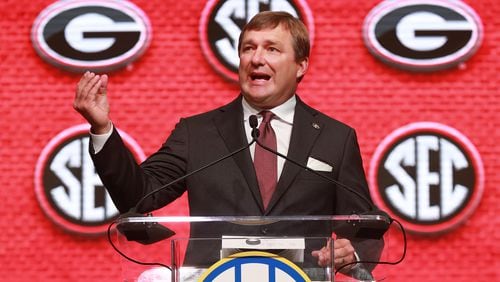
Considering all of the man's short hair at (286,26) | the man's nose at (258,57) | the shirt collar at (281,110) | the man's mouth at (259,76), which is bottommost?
the shirt collar at (281,110)

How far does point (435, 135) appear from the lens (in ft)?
9.85

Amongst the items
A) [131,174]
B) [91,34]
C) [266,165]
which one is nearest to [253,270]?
[131,174]

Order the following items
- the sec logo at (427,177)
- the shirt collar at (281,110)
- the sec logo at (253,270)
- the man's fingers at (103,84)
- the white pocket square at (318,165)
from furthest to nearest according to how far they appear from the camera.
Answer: the sec logo at (427,177)
the shirt collar at (281,110)
the white pocket square at (318,165)
the man's fingers at (103,84)
the sec logo at (253,270)

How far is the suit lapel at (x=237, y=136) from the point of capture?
2045 millimetres

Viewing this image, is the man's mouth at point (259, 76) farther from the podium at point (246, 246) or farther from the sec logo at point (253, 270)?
the sec logo at point (253, 270)

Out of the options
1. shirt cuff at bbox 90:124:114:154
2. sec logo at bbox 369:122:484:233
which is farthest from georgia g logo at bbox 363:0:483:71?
shirt cuff at bbox 90:124:114:154

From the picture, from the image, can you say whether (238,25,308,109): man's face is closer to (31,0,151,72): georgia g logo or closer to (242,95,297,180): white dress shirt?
(242,95,297,180): white dress shirt

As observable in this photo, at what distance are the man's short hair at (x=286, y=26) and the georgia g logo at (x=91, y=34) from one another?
0.89 meters

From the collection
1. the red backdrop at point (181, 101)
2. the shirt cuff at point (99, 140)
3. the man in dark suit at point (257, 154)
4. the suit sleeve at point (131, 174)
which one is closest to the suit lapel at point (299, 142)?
the man in dark suit at point (257, 154)

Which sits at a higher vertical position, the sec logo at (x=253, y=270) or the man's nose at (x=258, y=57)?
the man's nose at (x=258, y=57)

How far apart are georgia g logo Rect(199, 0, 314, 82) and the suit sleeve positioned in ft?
3.06

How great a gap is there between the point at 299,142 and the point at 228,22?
0.99 meters

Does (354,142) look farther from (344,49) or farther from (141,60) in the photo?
(141,60)

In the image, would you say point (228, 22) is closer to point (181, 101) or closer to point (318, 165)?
point (181, 101)
